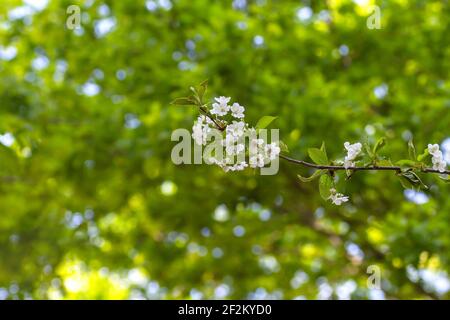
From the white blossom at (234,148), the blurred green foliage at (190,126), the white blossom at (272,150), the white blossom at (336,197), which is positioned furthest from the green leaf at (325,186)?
the blurred green foliage at (190,126)

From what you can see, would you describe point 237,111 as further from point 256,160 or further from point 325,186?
point 325,186

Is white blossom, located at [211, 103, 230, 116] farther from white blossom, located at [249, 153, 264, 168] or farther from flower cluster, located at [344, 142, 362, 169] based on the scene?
flower cluster, located at [344, 142, 362, 169]

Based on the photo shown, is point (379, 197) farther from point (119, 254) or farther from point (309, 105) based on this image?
point (119, 254)

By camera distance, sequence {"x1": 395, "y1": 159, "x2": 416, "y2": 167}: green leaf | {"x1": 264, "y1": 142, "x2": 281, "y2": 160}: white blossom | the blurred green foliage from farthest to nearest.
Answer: the blurred green foliage
{"x1": 395, "y1": 159, "x2": 416, "y2": 167}: green leaf
{"x1": 264, "y1": 142, "x2": 281, "y2": 160}: white blossom

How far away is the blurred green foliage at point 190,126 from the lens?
4926 mm

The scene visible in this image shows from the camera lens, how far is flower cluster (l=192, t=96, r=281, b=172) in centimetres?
207

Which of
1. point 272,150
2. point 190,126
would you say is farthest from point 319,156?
point 190,126

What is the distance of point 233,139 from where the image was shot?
2074 mm

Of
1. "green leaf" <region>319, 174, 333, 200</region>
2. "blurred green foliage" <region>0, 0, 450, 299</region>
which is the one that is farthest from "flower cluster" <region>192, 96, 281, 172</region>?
"blurred green foliage" <region>0, 0, 450, 299</region>

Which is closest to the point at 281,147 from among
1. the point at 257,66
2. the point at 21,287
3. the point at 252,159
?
the point at 252,159

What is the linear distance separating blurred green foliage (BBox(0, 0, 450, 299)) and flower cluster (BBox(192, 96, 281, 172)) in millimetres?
2563

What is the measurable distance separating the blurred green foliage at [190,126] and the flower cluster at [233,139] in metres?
2.56

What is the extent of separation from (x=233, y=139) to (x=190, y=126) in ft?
8.98

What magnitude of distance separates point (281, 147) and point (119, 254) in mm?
4673
